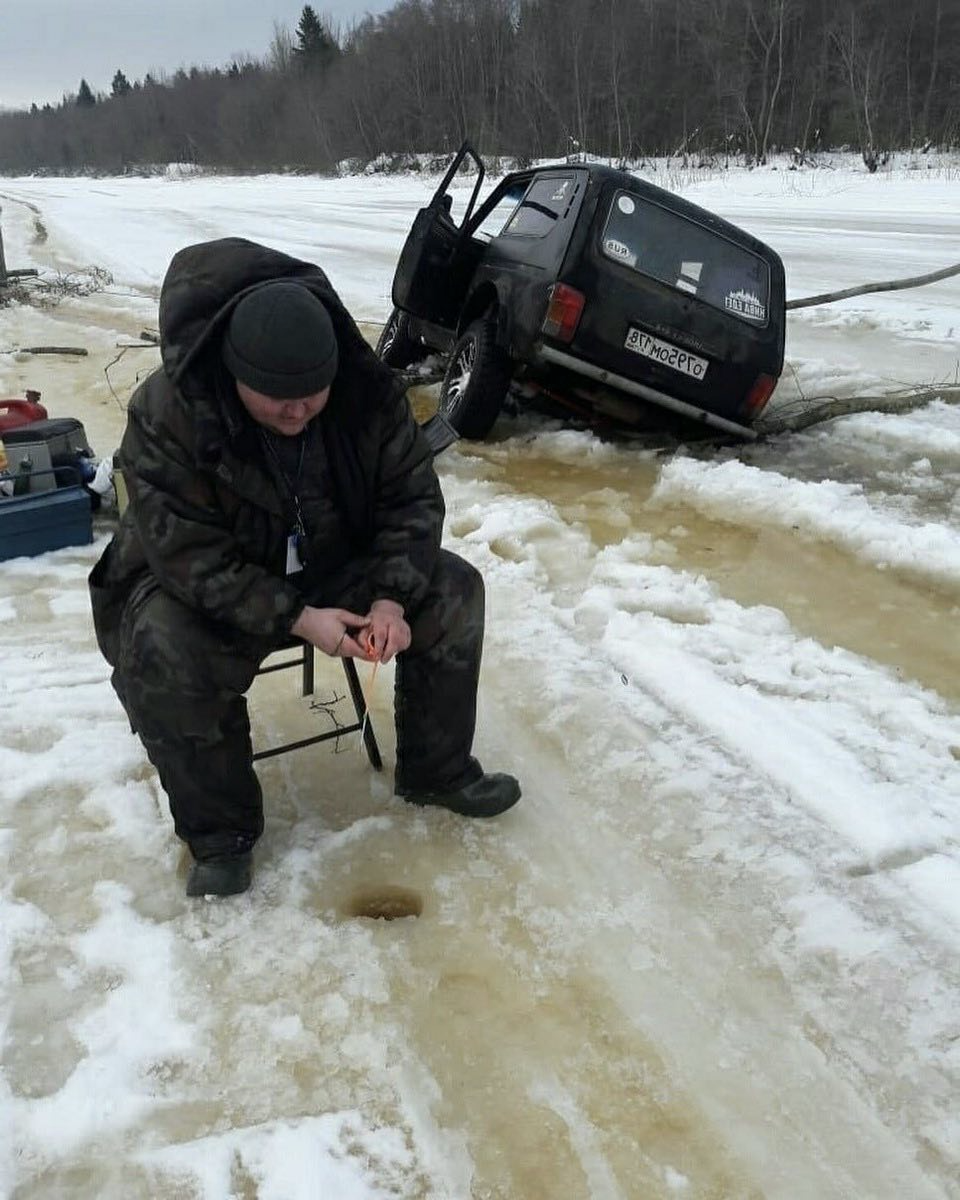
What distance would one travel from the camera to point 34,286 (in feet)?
43.4

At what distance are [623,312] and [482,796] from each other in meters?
3.53

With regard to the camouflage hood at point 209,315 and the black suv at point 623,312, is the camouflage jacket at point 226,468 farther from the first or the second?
the black suv at point 623,312

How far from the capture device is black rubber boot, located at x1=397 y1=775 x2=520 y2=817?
277cm

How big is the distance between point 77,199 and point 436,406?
1455 inches

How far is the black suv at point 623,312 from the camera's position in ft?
17.7

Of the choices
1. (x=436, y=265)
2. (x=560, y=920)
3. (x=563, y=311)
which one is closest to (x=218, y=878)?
(x=560, y=920)

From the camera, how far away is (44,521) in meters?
4.53

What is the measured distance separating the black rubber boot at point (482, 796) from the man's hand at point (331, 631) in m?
0.60

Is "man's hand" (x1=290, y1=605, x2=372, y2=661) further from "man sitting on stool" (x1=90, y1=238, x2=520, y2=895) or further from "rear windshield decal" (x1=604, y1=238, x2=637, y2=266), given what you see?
"rear windshield decal" (x1=604, y1=238, x2=637, y2=266)

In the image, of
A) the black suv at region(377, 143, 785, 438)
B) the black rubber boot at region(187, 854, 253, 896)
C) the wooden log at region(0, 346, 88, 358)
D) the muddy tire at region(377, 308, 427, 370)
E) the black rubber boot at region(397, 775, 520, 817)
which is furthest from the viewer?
the wooden log at region(0, 346, 88, 358)

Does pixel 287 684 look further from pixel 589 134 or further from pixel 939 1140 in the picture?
pixel 589 134

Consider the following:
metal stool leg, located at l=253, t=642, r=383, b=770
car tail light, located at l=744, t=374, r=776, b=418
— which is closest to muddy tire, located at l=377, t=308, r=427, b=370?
car tail light, located at l=744, t=374, r=776, b=418

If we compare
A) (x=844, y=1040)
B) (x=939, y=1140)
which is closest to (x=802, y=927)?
(x=844, y=1040)

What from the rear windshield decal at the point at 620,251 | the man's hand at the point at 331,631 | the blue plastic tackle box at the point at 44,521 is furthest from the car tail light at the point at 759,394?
the man's hand at the point at 331,631
